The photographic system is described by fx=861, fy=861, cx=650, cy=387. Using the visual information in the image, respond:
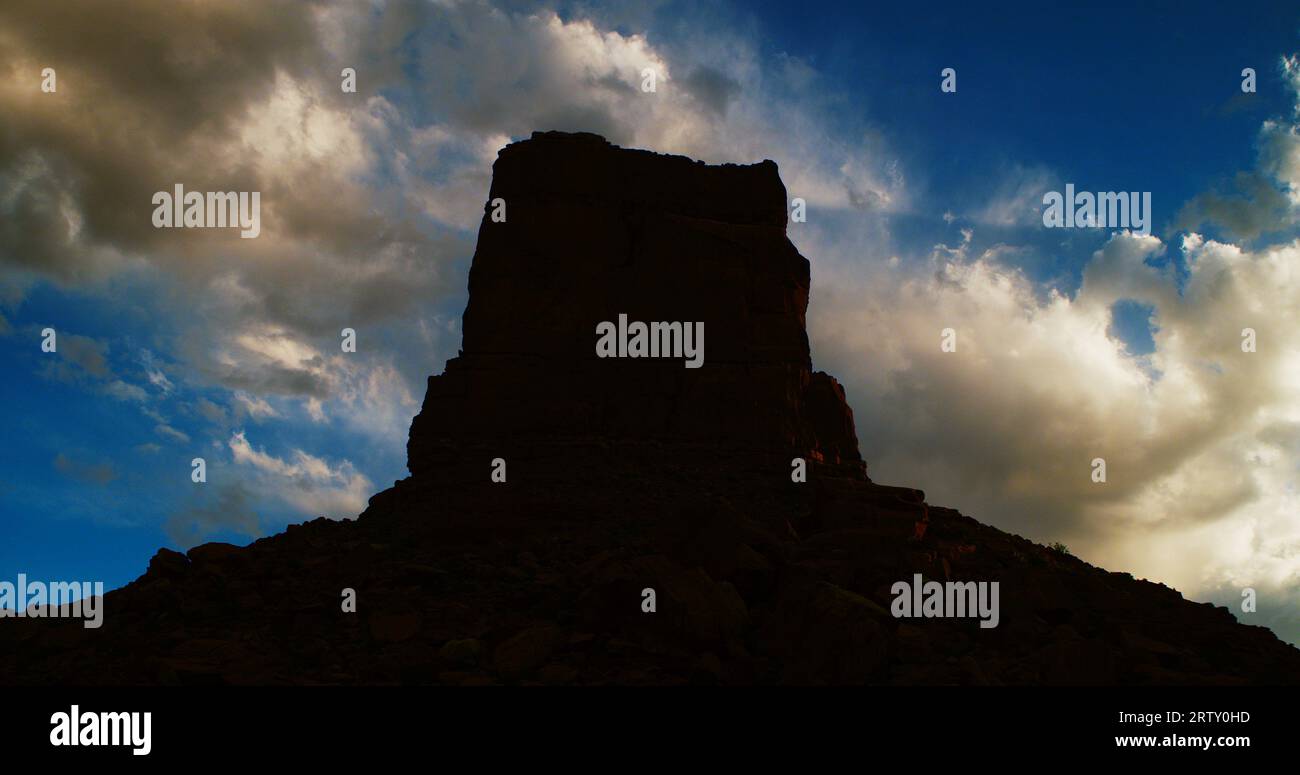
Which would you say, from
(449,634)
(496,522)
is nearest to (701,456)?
(496,522)

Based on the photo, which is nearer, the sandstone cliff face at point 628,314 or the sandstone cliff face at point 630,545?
the sandstone cliff face at point 630,545

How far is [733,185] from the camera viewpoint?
1647 inches

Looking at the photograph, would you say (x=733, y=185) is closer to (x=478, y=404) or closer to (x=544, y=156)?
(x=544, y=156)

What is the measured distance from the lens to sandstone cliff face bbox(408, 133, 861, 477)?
121 feet

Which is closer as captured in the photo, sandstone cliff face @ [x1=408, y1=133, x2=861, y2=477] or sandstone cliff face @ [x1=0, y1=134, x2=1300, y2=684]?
Answer: sandstone cliff face @ [x1=0, y1=134, x2=1300, y2=684]

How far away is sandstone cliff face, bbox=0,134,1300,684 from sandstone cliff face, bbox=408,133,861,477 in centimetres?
11

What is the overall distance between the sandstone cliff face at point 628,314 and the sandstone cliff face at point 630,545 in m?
0.11

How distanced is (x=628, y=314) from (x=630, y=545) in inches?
557

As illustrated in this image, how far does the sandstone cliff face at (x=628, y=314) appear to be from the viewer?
121 feet

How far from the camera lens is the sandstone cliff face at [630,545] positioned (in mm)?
19406

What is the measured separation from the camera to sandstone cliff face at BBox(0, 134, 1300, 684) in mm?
19406

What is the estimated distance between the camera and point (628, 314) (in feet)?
128
